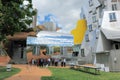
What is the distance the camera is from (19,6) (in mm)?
19156

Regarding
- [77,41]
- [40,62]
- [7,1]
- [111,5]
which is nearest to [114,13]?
[111,5]

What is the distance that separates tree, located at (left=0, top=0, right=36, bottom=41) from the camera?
17891mm

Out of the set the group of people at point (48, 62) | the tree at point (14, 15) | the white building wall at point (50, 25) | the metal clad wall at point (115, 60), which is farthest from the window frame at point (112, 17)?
the tree at point (14, 15)

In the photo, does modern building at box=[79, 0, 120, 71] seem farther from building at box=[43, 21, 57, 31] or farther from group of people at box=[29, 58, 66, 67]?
building at box=[43, 21, 57, 31]

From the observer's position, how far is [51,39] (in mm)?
51156

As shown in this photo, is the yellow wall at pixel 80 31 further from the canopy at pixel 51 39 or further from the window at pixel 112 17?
the window at pixel 112 17

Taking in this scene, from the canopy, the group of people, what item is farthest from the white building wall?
the group of people

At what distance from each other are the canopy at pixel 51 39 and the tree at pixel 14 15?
27.8 m

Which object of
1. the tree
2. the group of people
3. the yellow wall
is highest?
the yellow wall

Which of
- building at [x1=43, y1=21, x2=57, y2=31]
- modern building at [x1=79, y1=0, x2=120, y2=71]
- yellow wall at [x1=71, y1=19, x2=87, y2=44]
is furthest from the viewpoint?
building at [x1=43, y1=21, x2=57, y2=31]

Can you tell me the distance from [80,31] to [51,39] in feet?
53.4

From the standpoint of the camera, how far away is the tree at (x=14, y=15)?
704 inches

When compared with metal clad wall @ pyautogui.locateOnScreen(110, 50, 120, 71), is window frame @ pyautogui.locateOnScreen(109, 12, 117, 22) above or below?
above

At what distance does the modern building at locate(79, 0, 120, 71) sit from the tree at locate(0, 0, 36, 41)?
1753 centimetres
